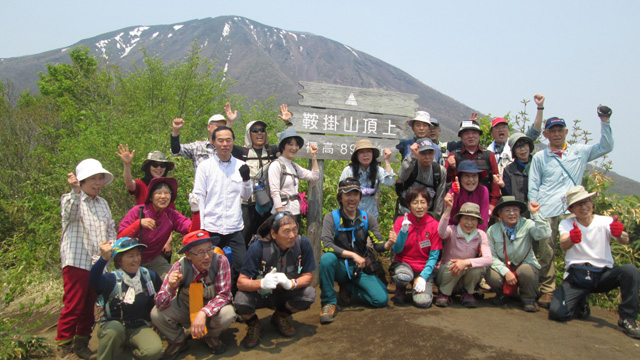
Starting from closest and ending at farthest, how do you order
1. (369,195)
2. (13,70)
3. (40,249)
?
(369,195), (40,249), (13,70)

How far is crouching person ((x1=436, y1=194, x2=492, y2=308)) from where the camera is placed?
4897 mm

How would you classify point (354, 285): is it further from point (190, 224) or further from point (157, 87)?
point (157, 87)

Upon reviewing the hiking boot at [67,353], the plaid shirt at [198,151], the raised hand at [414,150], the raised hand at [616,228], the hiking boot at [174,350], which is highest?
the raised hand at [414,150]

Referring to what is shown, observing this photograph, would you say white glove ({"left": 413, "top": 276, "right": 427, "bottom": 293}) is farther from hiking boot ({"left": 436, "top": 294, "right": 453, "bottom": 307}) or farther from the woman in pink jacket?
the woman in pink jacket

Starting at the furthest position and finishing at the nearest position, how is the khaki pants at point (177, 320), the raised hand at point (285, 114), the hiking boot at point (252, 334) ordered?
the raised hand at point (285, 114), the hiking boot at point (252, 334), the khaki pants at point (177, 320)

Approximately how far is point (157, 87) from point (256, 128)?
38.1 ft

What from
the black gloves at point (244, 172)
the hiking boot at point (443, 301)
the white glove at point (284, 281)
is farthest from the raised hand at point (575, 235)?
the black gloves at point (244, 172)

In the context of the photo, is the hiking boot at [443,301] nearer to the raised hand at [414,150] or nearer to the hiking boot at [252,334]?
the raised hand at [414,150]

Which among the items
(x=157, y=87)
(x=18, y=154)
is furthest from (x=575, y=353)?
(x=157, y=87)

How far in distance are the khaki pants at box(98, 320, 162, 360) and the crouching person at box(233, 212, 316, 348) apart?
0.81 m

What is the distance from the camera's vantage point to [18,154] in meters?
9.11

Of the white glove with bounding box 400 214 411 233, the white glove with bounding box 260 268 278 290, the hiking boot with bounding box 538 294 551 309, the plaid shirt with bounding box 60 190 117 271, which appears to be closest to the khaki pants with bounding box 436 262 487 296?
the white glove with bounding box 400 214 411 233

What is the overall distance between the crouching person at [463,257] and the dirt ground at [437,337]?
0.21 meters

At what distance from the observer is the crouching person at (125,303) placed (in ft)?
12.3
